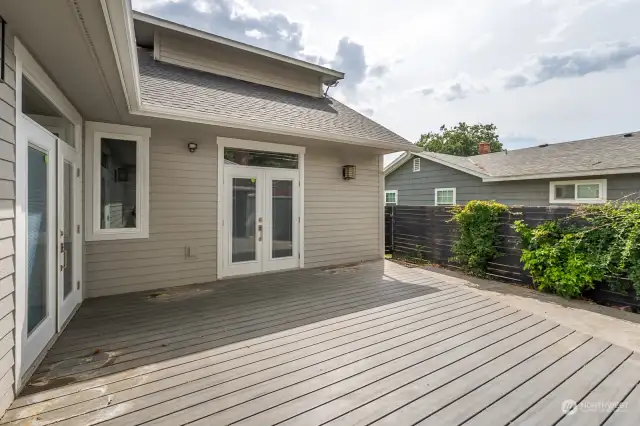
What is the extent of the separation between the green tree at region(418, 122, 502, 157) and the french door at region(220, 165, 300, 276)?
2938 centimetres

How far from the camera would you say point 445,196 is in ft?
37.9

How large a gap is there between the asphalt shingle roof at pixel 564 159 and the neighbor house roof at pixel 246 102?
5.21 m

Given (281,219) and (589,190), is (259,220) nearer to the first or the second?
(281,219)

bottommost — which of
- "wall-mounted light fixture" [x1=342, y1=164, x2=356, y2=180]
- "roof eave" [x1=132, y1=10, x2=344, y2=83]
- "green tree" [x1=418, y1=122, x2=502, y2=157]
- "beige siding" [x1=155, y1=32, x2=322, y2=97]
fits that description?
"wall-mounted light fixture" [x1=342, y1=164, x2=356, y2=180]

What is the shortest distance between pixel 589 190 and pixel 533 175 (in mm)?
1326

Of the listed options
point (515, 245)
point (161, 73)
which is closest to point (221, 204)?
point (161, 73)

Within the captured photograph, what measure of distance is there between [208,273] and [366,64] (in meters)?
7.23

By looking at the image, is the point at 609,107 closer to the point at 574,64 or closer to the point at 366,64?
the point at 574,64

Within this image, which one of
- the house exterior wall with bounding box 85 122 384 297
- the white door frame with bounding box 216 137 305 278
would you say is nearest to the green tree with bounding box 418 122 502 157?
the house exterior wall with bounding box 85 122 384 297

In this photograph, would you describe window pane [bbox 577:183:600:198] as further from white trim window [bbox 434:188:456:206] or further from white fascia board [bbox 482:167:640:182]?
white trim window [bbox 434:188:456:206]

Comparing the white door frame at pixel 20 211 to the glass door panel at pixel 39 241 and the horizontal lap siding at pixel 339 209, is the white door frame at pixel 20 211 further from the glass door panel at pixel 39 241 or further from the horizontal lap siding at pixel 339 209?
the horizontal lap siding at pixel 339 209

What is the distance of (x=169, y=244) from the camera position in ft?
16.6

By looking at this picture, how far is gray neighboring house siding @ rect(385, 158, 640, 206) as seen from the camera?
795 centimetres

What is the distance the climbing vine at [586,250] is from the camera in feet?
13.2
